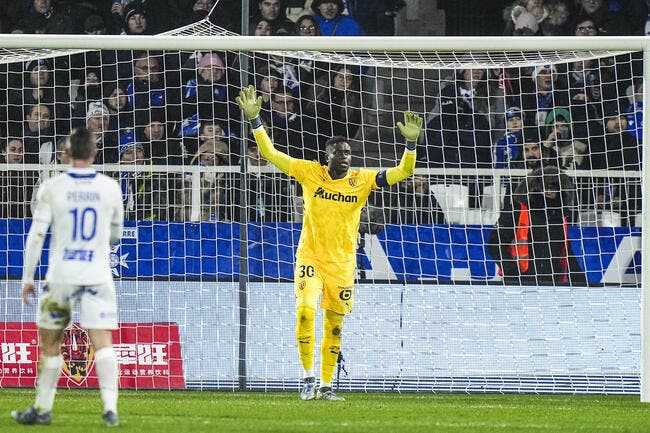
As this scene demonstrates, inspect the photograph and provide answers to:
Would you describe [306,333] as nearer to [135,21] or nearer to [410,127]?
[410,127]

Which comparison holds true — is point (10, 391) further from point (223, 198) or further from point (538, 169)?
point (538, 169)

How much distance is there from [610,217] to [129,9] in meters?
7.46

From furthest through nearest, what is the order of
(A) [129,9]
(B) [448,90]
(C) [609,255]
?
(A) [129,9] → (B) [448,90] → (C) [609,255]

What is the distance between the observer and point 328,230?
11656mm

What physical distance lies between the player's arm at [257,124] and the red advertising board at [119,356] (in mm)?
2496

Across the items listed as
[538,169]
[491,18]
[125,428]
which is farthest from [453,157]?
[125,428]

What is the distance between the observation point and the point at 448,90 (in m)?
15.7

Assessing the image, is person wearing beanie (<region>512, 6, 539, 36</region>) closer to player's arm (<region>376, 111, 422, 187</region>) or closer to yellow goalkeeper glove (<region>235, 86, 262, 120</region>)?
player's arm (<region>376, 111, 422, 187</region>)

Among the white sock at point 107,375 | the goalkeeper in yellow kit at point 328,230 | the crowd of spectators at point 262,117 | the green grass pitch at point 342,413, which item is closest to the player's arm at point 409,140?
the goalkeeper in yellow kit at point 328,230

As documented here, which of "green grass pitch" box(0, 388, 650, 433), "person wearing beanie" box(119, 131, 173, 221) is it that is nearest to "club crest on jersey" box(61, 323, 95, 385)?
"green grass pitch" box(0, 388, 650, 433)

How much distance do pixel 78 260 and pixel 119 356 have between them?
17.5ft

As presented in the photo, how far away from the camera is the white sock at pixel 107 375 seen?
8047mm

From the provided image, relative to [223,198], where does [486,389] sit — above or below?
below

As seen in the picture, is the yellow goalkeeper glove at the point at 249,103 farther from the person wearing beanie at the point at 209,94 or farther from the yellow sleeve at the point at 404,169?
the person wearing beanie at the point at 209,94
